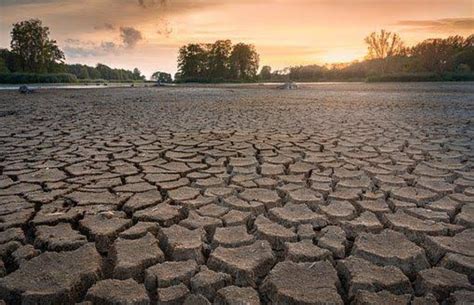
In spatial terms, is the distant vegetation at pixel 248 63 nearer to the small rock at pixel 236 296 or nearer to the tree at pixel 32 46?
the tree at pixel 32 46

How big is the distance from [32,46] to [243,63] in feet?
84.8

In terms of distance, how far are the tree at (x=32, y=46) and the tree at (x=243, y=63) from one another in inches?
899

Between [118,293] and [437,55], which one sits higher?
[437,55]

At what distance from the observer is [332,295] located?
4.23 feet

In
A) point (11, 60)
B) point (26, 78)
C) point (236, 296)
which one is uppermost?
point (11, 60)

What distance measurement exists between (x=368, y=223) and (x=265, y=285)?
77 centimetres

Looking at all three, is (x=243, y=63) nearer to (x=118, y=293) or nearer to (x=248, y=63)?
(x=248, y=63)

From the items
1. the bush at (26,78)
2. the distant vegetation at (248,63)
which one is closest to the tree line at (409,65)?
the distant vegetation at (248,63)

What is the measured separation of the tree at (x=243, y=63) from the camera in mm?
50281

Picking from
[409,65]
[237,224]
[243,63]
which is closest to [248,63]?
[243,63]

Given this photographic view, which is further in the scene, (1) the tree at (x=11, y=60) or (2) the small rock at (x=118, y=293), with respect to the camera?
(1) the tree at (x=11, y=60)

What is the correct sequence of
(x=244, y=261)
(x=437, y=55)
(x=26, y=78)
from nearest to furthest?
(x=244, y=261)
(x=26, y=78)
(x=437, y=55)

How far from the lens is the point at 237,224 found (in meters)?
1.88

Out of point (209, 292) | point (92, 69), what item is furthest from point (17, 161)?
point (92, 69)
